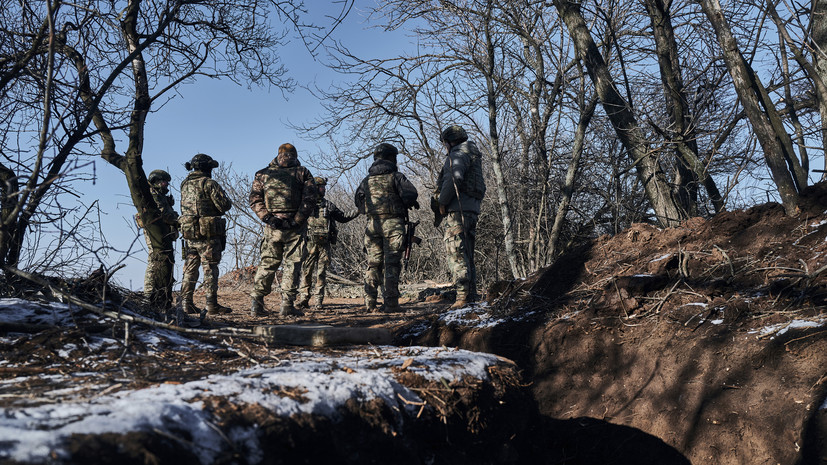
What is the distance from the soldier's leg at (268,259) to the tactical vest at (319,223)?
71.5 inches

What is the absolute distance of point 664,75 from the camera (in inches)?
228

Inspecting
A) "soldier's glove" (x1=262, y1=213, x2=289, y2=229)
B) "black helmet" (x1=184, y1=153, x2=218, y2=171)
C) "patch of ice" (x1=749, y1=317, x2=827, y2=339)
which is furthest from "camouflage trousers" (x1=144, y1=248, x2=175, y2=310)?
"patch of ice" (x1=749, y1=317, x2=827, y2=339)

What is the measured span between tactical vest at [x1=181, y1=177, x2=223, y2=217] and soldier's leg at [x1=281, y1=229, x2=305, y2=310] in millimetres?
1176

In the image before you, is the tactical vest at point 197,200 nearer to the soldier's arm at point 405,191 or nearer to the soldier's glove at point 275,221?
the soldier's glove at point 275,221

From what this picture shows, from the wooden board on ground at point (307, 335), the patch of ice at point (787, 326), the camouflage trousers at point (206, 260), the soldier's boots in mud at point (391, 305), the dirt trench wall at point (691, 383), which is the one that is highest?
the camouflage trousers at point (206, 260)

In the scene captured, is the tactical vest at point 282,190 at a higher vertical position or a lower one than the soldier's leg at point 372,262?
higher

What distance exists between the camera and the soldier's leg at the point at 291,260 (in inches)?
289

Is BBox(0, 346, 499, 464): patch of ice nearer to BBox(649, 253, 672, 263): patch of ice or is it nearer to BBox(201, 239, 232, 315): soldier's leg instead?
BBox(649, 253, 672, 263): patch of ice

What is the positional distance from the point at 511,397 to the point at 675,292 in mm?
2358

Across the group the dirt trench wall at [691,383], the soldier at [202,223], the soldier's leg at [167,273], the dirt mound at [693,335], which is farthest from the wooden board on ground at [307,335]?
the soldier at [202,223]

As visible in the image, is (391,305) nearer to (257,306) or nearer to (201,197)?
(257,306)

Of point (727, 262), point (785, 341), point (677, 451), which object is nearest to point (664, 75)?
point (727, 262)

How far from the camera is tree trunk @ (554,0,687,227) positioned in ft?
19.1

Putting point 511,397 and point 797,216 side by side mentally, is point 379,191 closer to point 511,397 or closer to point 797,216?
point 797,216
